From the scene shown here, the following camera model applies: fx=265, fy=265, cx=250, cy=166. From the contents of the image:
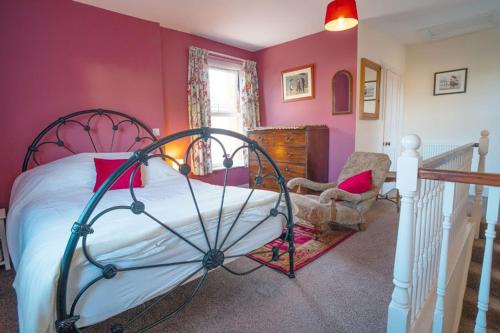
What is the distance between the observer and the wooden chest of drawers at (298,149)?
12.3 feet

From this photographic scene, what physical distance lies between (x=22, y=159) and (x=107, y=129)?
33.5 inches

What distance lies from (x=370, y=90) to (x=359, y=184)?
1.84 meters

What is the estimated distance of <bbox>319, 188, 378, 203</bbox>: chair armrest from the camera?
264 centimetres

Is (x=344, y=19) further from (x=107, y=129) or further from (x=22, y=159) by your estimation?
(x=22, y=159)

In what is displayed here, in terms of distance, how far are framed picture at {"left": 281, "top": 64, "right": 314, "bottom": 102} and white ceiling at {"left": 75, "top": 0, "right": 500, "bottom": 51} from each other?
513 millimetres

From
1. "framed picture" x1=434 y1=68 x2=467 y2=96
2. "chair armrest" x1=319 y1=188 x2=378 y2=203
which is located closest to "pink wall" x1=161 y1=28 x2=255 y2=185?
"chair armrest" x1=319 y1=188 x2=378 y2=203

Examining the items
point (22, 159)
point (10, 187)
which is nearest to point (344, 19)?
point (22, 159)

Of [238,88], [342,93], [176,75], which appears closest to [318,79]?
[342,93]

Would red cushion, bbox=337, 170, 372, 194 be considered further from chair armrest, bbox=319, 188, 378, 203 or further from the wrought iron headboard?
the wrought iron headboard

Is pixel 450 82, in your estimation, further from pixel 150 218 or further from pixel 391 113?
pixel 150 218

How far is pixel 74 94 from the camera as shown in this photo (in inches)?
113

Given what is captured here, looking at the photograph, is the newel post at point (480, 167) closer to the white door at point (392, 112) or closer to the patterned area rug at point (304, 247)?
the patterned area rug at point (304, 247)

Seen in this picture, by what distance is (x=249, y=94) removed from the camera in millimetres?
4656

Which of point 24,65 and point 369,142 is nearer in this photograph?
point 24,65
